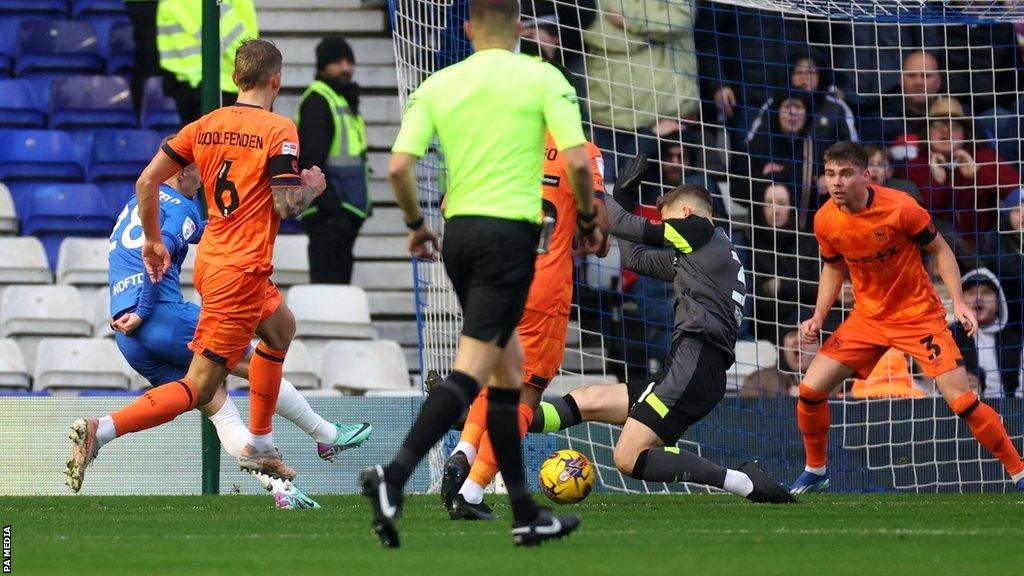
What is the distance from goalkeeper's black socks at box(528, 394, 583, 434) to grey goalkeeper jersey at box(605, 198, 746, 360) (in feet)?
2.28

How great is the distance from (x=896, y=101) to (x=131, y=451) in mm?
6265

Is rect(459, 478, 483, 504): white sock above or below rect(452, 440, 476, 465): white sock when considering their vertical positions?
below

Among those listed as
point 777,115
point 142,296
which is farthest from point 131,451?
point 777,115

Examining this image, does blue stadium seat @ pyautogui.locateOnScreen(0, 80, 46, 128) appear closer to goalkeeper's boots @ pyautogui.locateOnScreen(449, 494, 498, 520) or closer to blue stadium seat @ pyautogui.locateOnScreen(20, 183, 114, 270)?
blue stadium seat @ pyautogui.locateOnScreen(20, 183, 114, 270)

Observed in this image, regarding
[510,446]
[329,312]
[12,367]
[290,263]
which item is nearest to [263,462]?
[510,446]

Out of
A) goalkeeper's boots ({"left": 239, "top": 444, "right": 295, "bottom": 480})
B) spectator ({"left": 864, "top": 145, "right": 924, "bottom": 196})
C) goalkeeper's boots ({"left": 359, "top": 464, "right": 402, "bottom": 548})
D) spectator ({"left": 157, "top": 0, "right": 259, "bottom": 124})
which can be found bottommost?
goalkeeper's boots ({"left": 239, "top": 444, "right": 295, "bottom": 480})

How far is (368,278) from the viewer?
14062 millimetres

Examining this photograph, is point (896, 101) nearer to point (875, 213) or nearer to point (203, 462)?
point (875, 213)

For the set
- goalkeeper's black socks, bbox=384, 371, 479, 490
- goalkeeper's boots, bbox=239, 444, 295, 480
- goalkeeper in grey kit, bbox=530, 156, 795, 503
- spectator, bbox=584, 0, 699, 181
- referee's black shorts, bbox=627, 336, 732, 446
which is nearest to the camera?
goalkeeper's black socks, bbox=384, 371, 479, 490

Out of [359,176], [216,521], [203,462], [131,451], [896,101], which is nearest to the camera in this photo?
[216,521]

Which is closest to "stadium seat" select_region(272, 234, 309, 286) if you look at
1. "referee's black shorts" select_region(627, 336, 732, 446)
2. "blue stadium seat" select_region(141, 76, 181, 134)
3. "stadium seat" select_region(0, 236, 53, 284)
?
"blue stadium seat" select_region(141, 76, 181, 134)

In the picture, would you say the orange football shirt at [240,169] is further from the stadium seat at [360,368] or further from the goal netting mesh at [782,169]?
the stadium seat at [360,368]

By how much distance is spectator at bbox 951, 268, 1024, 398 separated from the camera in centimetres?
1124

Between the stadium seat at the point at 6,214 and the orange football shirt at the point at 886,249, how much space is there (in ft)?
23.6
